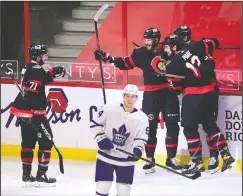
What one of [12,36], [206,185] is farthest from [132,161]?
[12,36]

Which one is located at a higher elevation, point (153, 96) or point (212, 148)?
point (153, 96)

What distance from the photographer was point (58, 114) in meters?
8.02

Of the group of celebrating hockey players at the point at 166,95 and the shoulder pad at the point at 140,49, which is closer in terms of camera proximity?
the group of celebrating hockey players at the point at 166,95

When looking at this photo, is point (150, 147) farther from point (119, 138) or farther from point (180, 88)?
point (119, 138)

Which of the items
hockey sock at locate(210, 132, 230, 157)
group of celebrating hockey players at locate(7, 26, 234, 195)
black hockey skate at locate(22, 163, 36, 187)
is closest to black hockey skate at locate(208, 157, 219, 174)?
group of celebrating hockey players at locate(7, 26, 234, 195)

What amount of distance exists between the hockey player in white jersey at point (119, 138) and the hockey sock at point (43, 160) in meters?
1.23

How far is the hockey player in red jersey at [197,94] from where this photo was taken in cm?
712

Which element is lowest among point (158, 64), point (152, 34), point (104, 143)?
point (104, 143)

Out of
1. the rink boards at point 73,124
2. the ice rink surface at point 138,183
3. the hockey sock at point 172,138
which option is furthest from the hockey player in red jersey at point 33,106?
the hockey sock at point 172,138

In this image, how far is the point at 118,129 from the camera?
5.84m

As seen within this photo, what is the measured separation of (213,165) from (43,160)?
1307mm

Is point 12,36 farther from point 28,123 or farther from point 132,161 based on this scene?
point 132,161

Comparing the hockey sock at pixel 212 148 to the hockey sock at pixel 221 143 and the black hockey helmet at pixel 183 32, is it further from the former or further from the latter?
the black hockey helmet at pixel 183 32

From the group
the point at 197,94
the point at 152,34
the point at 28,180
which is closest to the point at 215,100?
the point at 197,94
